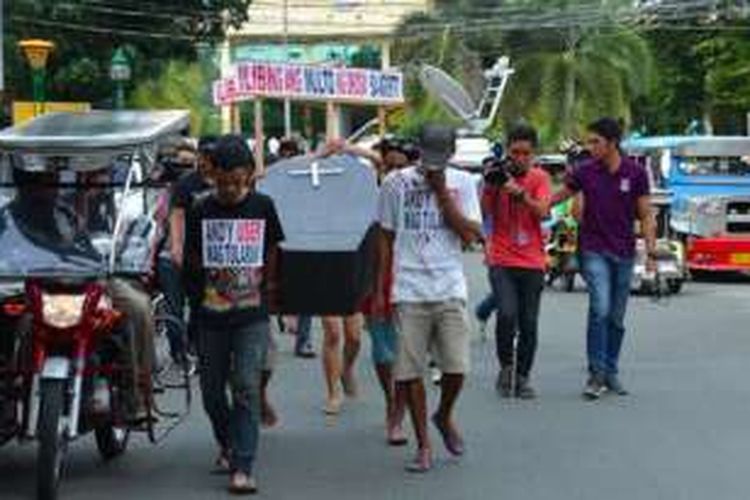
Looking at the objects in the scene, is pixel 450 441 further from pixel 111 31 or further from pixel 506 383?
A: pixel 111 31

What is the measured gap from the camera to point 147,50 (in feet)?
142

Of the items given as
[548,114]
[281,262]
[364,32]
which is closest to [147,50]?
[548,114]

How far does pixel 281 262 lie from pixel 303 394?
3.13 metres

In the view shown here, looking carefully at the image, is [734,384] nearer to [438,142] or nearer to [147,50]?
[438,142]

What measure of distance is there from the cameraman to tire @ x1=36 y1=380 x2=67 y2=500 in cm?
460

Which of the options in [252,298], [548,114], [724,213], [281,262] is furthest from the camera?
[548,114]

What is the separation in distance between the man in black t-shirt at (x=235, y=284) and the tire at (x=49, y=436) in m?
0.94

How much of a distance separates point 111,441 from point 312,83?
144 inches

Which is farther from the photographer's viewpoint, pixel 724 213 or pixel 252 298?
pixel 724 213

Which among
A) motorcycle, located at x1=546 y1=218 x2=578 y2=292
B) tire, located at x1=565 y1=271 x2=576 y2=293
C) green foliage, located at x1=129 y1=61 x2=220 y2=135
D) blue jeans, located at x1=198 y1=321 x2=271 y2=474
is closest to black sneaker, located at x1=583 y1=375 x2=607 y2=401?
blue jeans, located at x1=198 y1=321 x2=271 y2=474

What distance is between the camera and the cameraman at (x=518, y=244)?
12.1m

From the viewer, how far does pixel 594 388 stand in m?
12.4

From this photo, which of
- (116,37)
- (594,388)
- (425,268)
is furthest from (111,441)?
(116,37)

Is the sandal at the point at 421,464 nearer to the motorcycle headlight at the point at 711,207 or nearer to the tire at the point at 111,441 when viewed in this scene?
the tire at the point at 111,441
